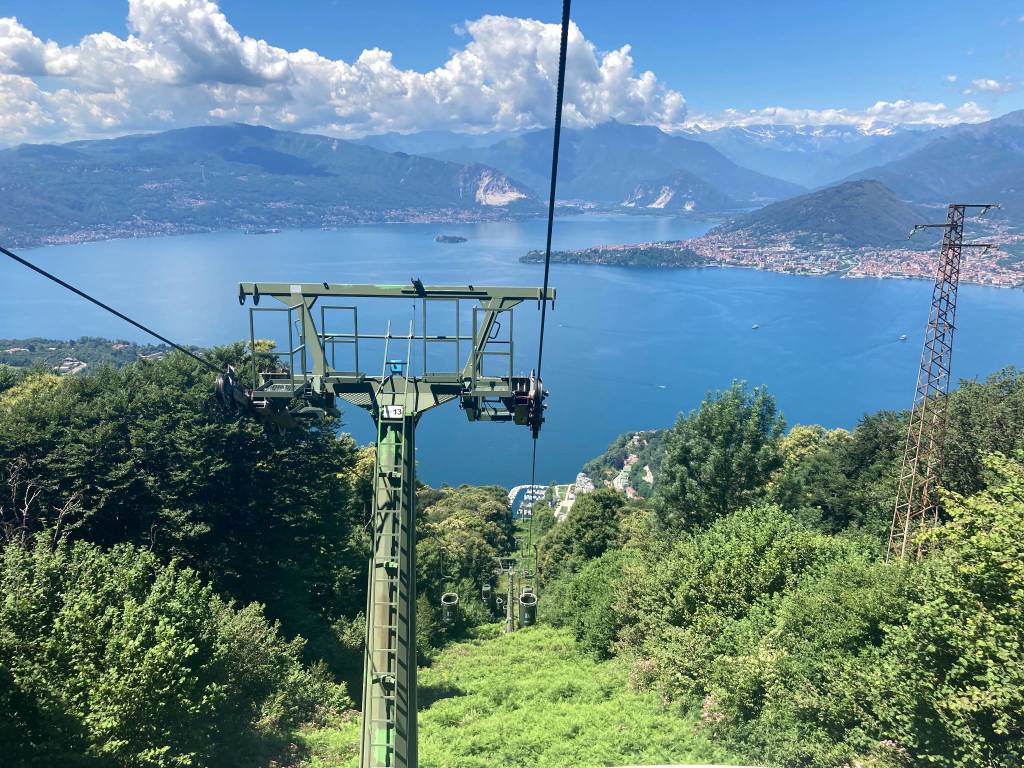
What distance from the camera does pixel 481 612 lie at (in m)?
23.1

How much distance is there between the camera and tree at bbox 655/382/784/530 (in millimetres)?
19844

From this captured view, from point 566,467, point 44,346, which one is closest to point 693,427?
point 566,467

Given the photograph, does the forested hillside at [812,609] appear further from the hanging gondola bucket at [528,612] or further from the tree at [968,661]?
the hanging gondola bucket at [528,612]

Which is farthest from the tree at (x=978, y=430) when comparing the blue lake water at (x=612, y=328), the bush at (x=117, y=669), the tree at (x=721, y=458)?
the blue lake water at (x=612, y=328)

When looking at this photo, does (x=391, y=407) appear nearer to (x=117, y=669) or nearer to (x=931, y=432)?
(x=117, y=669)

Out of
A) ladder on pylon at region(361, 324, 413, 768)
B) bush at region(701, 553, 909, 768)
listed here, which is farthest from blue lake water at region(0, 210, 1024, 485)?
ladder on pylon at region(361, 324, 413, 768)

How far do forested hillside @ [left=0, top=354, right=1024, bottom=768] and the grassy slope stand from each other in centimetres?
7

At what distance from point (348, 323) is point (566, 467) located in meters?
45.5

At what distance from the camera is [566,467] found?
7762cm

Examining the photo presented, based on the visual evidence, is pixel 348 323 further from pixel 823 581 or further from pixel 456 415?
pixel 823 581

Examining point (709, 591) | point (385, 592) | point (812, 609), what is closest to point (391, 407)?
point (385, 592)

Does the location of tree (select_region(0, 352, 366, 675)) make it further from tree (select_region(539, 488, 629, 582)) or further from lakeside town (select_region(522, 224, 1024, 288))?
lakeside town (select_region(522, 224, 1024, 288))

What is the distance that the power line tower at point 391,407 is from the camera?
21.7 ft

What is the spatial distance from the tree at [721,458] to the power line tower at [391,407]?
12.6 metres
